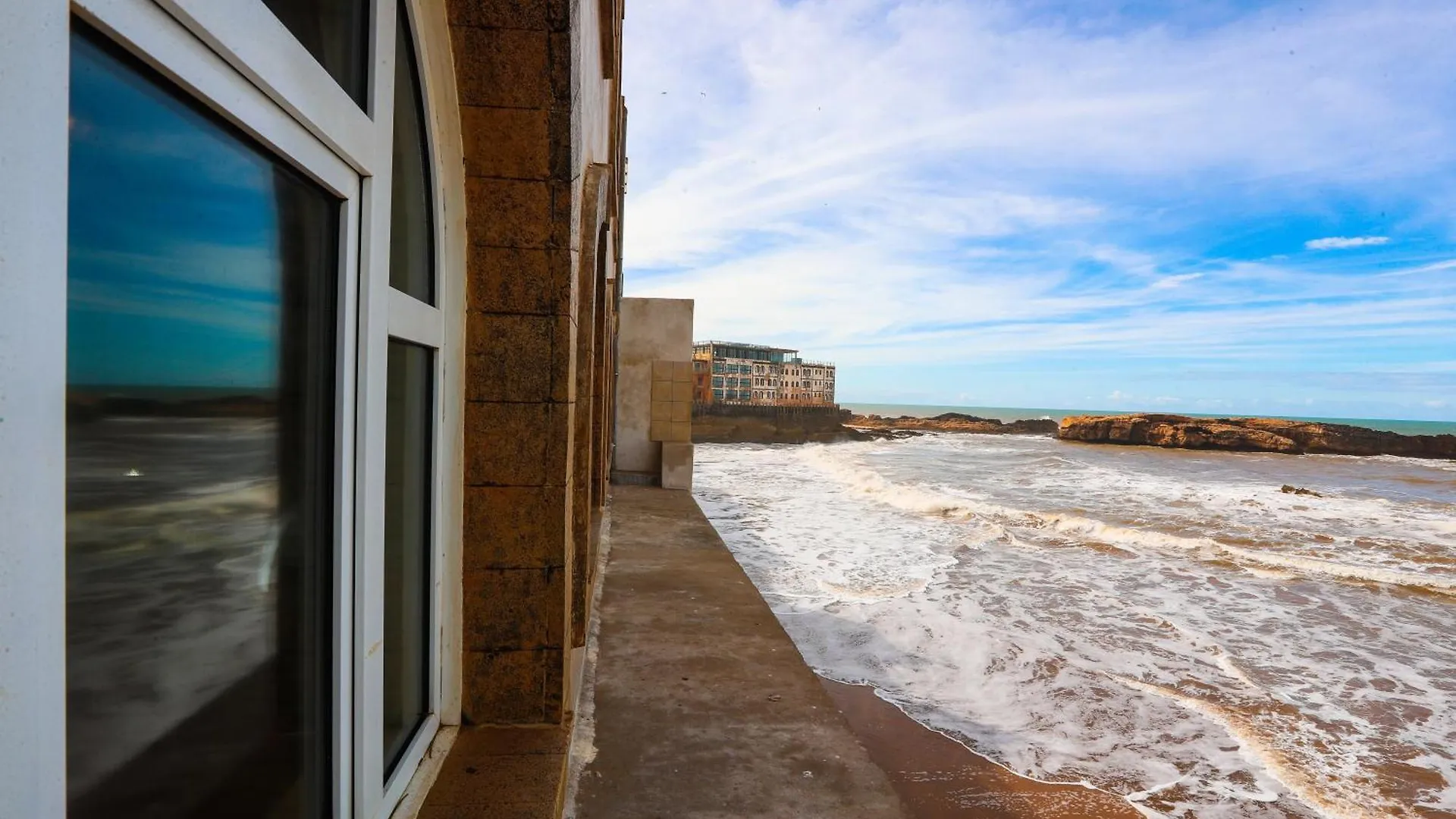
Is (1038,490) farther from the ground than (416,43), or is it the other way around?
(416,43)

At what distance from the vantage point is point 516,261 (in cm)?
212

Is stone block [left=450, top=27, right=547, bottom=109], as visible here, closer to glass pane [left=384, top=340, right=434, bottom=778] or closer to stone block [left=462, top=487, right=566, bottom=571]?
glass pane [left=384, top=340, right=434, bottom=778]

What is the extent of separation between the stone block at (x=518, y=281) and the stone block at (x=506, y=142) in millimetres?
205

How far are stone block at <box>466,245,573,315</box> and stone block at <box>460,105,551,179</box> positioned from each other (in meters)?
0.20

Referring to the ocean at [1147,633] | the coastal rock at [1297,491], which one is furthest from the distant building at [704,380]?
the ocean at [1147,633]

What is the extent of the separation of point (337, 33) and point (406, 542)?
3.74ft

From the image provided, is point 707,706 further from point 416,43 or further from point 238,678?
point 416,43

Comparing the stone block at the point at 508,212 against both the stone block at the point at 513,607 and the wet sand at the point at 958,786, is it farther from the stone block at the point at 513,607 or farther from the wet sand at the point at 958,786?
the wet sand at the point at 958,786

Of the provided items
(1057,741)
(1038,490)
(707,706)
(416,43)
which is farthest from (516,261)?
(1038,490)

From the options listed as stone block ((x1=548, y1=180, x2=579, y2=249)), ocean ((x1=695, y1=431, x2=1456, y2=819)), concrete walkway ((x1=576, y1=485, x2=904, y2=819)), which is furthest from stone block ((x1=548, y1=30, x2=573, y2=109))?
ocean ((x1=695, y1=431, x2=1456, y2=819))

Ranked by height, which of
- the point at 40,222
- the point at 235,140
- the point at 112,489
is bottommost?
the point at 112,489

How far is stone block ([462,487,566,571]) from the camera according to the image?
2207 millimetres

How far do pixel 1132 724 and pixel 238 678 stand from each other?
14.4 feet

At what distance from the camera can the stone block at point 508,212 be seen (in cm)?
206
